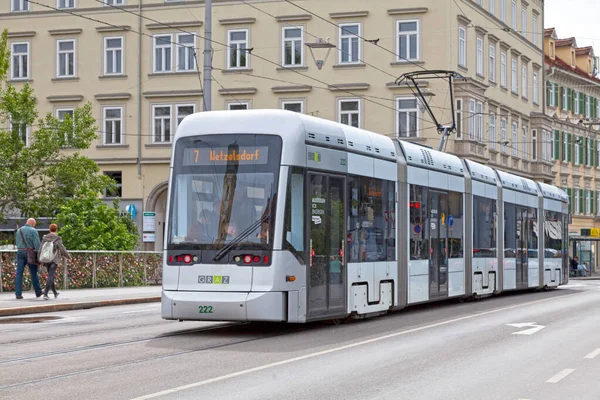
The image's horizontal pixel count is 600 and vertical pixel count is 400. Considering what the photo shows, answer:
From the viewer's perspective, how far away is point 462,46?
5056 cm

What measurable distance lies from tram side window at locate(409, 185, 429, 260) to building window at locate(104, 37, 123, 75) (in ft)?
108

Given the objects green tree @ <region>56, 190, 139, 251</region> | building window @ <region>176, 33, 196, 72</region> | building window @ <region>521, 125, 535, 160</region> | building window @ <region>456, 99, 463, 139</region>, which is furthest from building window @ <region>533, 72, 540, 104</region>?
green tree @ <region>56, 190, 139, 251</region>

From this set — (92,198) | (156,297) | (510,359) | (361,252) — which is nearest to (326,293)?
(361,252)

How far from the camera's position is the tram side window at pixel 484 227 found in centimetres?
2530

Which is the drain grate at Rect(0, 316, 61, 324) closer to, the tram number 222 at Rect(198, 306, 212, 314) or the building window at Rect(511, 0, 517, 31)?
the tram number 222 at Rect(198, 306, 212, 314)

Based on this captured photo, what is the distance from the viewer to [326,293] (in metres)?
16.1

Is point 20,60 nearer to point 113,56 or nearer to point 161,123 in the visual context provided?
point 113,56

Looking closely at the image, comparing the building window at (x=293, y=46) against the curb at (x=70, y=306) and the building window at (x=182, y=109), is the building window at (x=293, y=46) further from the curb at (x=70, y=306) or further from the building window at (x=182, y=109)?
the curb at (x=70, y=306)

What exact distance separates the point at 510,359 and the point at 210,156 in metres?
5.17

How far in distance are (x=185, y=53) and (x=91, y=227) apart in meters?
19.2

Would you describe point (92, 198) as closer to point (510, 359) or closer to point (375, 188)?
point (375, 188)

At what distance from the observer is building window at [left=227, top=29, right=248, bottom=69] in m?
50.5

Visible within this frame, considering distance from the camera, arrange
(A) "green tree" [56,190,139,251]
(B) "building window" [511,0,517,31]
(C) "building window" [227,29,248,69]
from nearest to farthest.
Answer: (A) "green tree" [56,190,139,251]
(C) "building window" [227,29,248,69]
(B) "building window" [511,0,517,31]

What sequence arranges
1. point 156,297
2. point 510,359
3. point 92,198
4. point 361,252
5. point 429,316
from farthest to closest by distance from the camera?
point 92,198 < point 156,297 < point 429,316 < point 361,252 < point 510,359
